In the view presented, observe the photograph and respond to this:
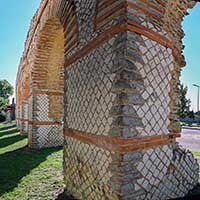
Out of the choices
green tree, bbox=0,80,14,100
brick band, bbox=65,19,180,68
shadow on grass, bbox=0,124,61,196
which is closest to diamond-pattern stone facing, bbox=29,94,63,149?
shadow on grass, bbox=0,124,61,196

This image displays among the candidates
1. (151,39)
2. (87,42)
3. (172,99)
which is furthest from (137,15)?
(172,99)

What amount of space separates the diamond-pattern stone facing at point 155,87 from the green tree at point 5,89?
145ft

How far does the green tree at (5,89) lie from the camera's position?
43938 millimetres

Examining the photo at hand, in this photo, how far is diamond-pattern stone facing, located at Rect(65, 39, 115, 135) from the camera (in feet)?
9.52

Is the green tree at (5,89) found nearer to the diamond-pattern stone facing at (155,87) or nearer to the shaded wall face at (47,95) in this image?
the shaded wall face at (47,95)

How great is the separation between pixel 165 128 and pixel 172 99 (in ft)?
1.74

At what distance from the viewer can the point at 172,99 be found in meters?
3.51

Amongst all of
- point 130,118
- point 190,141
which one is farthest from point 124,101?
point 190,141

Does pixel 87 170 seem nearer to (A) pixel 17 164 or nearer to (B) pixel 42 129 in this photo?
(A) pixel 17 164

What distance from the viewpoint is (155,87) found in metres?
3.01

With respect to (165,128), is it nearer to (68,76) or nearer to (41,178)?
(68,76)

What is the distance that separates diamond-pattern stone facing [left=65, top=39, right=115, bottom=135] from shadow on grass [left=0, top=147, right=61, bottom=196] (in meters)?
1.70

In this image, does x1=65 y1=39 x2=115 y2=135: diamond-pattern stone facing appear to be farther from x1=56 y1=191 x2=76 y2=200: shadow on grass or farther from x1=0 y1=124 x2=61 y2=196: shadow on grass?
x1=0 y1=124 x2=61 y2=196: shadow on grass

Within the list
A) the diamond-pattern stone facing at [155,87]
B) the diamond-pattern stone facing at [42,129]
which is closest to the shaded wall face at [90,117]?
the diamond-pattern stone facing at [155,87]
